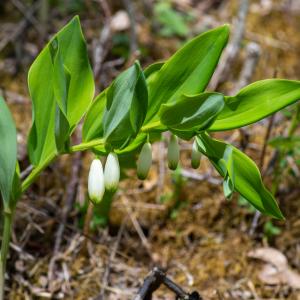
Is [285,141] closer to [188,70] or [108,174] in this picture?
[188,70]

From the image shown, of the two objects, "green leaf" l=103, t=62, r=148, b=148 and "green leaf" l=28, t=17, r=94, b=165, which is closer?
"green leaf" l=103, t=62, r=148, b=148

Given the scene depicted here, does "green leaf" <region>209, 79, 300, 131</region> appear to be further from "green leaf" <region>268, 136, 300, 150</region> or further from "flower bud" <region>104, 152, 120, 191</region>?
"green leaf" <region>268, 136, 300, 150</region>

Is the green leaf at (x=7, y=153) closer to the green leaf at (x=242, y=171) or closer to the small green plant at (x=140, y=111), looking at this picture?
the small green plant at (x=140, y=111)

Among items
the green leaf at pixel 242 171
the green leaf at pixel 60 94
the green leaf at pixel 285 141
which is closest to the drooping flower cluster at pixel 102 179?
the green leaf at pixel 60 94

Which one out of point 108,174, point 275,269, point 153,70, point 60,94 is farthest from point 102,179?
point 275,269

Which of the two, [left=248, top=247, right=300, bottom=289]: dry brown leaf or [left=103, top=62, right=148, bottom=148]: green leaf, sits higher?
[left=103, top=62, right=148, bottom=148]: green leaf

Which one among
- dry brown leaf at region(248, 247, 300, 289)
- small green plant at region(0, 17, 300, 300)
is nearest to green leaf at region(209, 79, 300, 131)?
small green plant at region(0, 17, 300, 300)
